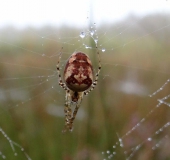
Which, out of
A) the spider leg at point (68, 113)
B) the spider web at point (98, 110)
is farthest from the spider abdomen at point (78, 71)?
the spider leg at point (68, 113)

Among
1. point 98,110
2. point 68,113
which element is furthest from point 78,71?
point 98,110

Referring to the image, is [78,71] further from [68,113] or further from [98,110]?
[98,110]

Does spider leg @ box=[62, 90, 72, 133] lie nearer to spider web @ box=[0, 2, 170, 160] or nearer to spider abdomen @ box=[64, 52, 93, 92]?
spider web @ box=[0, 2, 170, 160]

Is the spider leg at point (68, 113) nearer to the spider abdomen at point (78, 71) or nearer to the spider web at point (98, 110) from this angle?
the spider web at point (98, 110)

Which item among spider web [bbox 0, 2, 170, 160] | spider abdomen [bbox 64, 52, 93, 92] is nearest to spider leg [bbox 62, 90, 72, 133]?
spider web [bbox 0, 2, 170, 160]

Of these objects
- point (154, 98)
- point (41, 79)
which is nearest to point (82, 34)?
point (154, 98)

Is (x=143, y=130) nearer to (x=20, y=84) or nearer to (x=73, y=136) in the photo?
(x=73, y=136)
